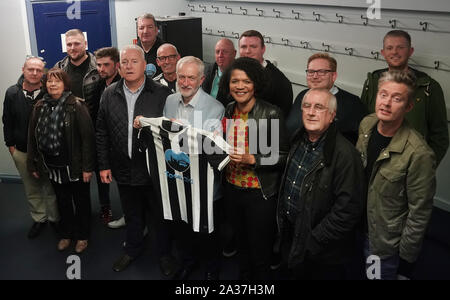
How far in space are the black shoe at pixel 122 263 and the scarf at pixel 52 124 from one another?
0.89m

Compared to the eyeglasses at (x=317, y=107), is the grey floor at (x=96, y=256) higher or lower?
lower

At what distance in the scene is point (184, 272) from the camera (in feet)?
9.30

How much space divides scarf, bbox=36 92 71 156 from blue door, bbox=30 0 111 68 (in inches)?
76.9

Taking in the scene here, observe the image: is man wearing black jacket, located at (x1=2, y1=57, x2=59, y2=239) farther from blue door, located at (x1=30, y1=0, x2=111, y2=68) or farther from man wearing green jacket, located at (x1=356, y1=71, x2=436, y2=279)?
man wearing green jacket, located at (x1=356, y1=71, x2=436, y2=279)

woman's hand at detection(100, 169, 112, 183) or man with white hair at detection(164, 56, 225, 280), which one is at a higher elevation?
man with white hair at detection(164, 56, 225, 280)

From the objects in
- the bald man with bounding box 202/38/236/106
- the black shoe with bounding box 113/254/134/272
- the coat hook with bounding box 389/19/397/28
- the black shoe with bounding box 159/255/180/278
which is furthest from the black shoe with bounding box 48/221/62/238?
the coat hook with bounding box 389/19/397/28

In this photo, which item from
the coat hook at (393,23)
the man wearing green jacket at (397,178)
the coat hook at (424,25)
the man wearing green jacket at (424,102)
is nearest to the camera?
the man wearing green jacket at (397,178)

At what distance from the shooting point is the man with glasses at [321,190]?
1.97 m

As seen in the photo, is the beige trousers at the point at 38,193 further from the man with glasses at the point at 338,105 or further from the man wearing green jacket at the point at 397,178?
the man wearing green jacket at the point at 397,178

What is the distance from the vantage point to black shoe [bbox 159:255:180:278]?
2.85m

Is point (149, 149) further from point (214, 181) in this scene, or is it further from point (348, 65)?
point (348, 65)

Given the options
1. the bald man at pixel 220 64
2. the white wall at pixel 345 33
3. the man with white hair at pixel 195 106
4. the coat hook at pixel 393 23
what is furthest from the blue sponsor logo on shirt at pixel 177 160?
the coat hook at pixel 393 23
